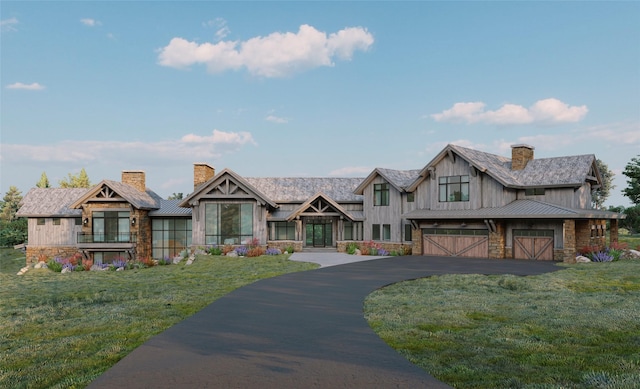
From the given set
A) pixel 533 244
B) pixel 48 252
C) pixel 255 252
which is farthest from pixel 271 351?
pixel 48 252

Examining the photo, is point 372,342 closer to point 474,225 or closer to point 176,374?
point 176,374

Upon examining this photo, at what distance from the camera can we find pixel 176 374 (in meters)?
6.52

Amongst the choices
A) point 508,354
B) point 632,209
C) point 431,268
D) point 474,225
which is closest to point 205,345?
point 508,354

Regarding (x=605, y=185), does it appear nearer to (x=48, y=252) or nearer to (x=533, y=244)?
(x=533, y=244)

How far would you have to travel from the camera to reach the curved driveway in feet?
20.4

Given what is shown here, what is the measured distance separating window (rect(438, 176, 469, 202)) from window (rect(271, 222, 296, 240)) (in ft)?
38.8

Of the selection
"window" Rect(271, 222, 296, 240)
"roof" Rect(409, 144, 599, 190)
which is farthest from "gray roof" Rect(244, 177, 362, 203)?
"roof" Rect(409, 144, 599, 190)

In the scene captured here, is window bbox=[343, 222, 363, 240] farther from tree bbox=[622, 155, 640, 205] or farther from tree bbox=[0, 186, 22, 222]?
tree bbox=[0, 186, 22, 222]

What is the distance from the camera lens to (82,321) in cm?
1054

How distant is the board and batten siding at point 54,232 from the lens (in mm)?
36125

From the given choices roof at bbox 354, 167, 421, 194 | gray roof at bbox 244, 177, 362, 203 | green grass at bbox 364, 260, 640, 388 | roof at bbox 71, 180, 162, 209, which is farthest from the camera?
gray roof at bbox 244, 177, 362, 203

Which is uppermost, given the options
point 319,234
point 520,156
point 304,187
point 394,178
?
point 520,156

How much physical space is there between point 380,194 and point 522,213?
11247 mm

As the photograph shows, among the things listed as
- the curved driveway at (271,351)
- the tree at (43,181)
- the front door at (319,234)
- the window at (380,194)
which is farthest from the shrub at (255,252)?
the tree at (43,181)
